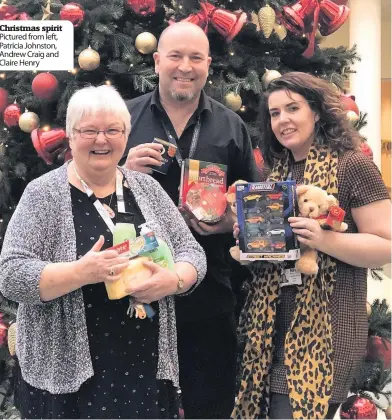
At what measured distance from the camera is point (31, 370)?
1.59 metres

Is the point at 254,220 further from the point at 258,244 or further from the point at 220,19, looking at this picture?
the point at 220,19

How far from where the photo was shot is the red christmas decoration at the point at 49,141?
8.94 feet

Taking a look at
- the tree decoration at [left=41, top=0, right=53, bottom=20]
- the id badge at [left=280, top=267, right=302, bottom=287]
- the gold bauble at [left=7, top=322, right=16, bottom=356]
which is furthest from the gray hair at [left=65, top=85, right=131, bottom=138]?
the gold bauble at [left=7, top=322, right=16, bottom=356]

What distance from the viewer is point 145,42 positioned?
2766mm

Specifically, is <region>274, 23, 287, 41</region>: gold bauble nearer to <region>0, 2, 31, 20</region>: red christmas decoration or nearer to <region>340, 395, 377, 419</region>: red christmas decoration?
<region>0, 2, 31, 20</region>: red christmas decoration

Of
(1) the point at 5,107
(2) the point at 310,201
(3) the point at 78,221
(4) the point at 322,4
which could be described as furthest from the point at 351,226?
(1) the point at 5,107

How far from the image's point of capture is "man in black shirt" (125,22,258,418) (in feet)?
7.39

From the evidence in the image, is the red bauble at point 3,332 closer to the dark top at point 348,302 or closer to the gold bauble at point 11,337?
the gold bauble at point 11,337

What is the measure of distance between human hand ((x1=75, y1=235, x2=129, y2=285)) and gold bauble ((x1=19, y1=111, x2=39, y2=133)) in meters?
1.52

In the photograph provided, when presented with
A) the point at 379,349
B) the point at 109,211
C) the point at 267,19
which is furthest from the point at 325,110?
the point at 379,349

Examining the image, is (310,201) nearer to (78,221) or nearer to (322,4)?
(78,221)

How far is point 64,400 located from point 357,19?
4.90 meters

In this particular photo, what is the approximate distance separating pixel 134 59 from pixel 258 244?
1.41 meters

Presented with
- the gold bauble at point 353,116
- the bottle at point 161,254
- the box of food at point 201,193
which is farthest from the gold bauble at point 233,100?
the bottle at point 161,254
